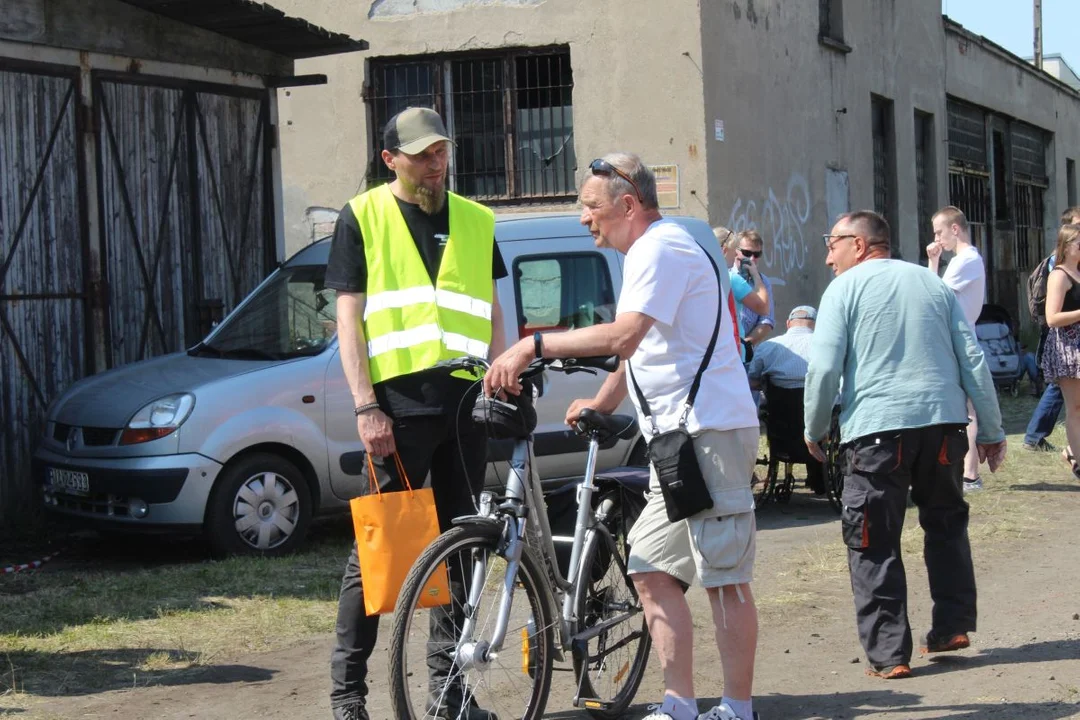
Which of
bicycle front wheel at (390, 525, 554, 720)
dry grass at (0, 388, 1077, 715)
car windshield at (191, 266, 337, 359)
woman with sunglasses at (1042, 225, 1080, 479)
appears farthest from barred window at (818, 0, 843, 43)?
bicycle front wheel at (390, 525, 554, 720)

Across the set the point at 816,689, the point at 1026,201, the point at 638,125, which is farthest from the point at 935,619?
the point at 1026,201

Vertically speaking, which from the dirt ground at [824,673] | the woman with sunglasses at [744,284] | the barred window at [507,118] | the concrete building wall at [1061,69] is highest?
the concrete building wall at [1061,69]

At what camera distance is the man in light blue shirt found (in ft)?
19.7

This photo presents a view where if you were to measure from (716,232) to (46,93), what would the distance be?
4.96 m

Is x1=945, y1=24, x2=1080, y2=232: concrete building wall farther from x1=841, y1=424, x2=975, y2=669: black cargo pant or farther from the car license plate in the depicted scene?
x1=841, y1=424, x2=975, y2=669: black cargo pant

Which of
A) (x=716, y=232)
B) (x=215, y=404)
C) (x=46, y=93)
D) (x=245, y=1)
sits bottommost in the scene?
(x=215, y=404)

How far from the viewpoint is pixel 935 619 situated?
627cm

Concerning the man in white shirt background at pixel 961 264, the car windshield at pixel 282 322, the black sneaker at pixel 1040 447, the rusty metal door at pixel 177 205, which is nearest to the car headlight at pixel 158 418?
the car windshield at pixel 282 322

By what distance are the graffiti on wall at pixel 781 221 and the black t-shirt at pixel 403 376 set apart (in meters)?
11.3

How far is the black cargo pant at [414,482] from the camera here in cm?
498

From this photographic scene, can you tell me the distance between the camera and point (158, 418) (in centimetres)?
869

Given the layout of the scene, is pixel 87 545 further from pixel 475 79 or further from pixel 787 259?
pixel 787 259

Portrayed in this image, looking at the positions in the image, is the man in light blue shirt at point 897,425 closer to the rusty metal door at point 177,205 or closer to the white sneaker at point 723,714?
the white sneaker at point 723,714

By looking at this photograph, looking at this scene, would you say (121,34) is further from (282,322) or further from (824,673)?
(824,673)
